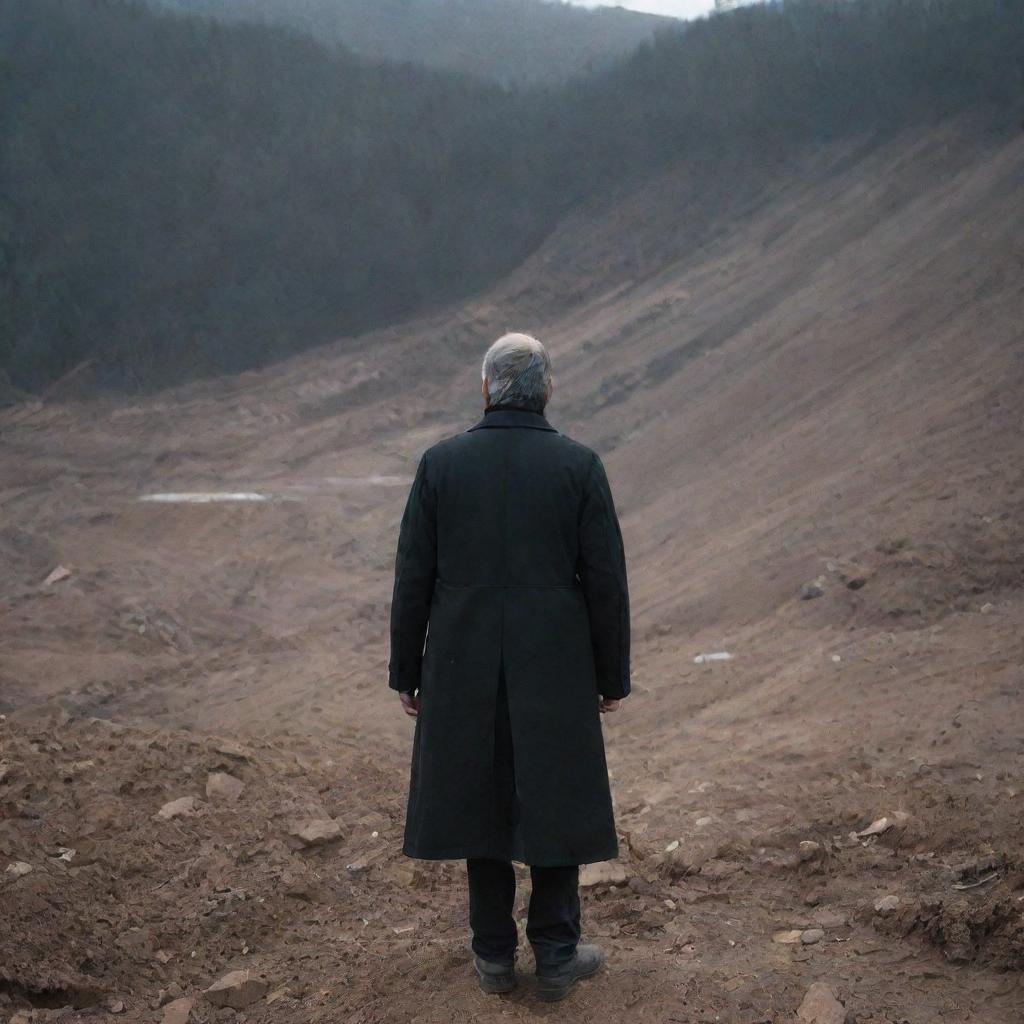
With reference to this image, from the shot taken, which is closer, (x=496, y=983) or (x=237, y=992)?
(x=496, y=983)

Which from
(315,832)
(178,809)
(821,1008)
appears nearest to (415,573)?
(821,1008)

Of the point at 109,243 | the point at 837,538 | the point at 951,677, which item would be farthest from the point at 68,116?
the point at 951,677

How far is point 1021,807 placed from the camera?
3.88m

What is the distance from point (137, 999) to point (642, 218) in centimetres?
1515

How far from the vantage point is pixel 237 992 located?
3199mm

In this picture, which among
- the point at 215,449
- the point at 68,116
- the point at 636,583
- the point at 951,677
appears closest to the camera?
the point at 951,677

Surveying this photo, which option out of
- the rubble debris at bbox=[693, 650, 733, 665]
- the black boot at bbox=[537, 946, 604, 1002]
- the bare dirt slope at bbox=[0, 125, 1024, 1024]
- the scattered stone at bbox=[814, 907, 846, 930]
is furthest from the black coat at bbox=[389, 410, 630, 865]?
the rubble debris at bbox=[693, 650, 733, 665]

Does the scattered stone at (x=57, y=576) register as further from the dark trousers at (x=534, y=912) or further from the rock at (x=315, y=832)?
the dark trousers at (x=534, y=912)

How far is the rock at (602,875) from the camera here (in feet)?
12.2

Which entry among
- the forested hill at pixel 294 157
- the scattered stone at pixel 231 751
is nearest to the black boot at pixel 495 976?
the scattered stone at pixel 231 751

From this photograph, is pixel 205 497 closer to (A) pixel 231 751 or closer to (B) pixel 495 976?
(A) pixel 231 751

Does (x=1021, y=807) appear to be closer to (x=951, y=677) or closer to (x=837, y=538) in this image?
(x=951, y=677)

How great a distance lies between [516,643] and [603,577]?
279 millimetres

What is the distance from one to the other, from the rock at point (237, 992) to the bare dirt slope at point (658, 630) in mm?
72
